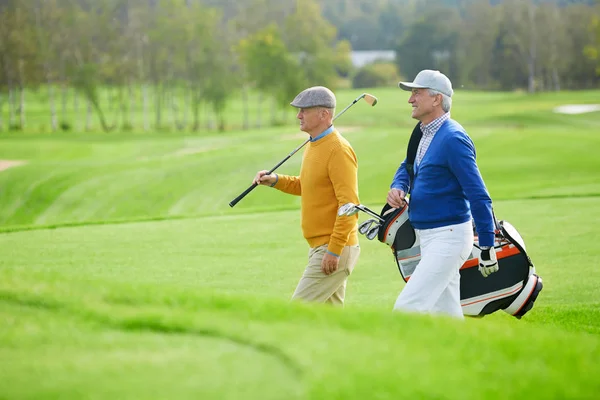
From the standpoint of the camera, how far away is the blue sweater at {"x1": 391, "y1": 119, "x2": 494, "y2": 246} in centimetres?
617

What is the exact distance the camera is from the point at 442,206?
6367mm

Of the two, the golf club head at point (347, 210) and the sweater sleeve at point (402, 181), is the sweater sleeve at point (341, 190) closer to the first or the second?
the golf club head at point (347, 210)

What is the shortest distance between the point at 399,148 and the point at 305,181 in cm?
2352

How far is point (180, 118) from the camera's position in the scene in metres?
88.4

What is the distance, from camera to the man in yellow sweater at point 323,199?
6.93 m

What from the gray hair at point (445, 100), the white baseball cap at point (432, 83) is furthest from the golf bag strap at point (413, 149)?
the white baseball cap at point (432, 83)

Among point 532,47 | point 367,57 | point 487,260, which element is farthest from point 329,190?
point 367,57

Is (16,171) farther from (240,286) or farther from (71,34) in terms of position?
(71,34)

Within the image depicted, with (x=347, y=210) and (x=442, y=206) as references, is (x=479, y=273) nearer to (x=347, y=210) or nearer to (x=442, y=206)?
(x=442, y=206)

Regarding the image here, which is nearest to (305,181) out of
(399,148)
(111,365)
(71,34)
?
(111,365)

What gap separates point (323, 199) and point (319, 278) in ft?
2.19

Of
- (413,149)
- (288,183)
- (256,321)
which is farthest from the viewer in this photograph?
(288,183)

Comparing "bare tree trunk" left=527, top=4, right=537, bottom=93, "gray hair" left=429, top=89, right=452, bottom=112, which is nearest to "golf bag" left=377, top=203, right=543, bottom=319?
"gray hair" left=429, top=89, right=452, bottom=112

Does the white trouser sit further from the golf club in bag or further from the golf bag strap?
the golf bag strap
